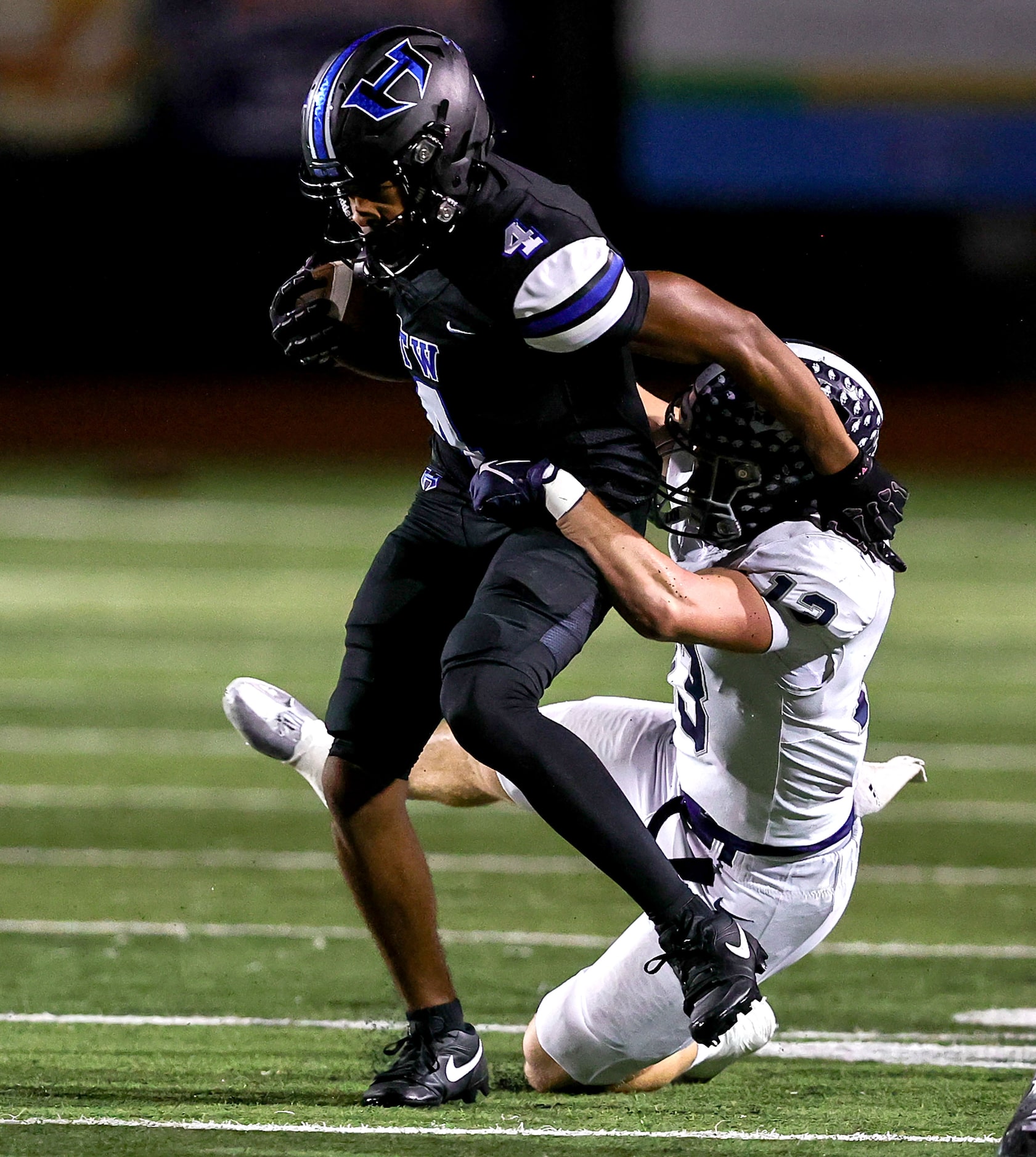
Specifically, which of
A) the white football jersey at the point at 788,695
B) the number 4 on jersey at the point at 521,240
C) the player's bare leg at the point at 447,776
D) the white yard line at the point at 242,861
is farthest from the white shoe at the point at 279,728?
the white yard line at the point at 242,861

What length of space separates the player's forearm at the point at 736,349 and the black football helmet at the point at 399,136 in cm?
31

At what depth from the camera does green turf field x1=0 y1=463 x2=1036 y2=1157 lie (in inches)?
117

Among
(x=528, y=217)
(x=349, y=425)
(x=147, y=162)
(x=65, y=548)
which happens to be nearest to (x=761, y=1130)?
(x=528, y=217)

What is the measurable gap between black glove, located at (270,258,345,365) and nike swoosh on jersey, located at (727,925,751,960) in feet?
3.65

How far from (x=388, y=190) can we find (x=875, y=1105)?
1.52 metres

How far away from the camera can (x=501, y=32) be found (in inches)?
496

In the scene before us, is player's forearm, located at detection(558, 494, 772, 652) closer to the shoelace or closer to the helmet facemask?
the helmet facemask

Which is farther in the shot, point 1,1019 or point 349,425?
point 349,425

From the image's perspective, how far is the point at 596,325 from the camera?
2.73m

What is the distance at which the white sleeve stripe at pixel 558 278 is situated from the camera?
8.91ft

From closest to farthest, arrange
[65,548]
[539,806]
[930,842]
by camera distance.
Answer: [539,806] → [930,842] → [65,548]

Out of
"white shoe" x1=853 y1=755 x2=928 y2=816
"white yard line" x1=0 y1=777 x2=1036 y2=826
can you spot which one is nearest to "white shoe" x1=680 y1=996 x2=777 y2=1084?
"white shoe" x1=853 y1=755 x2=928 y2=816

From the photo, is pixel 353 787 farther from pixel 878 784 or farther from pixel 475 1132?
pixel 878 784

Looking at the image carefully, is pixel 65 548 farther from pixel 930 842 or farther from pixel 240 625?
pixel 930 842
